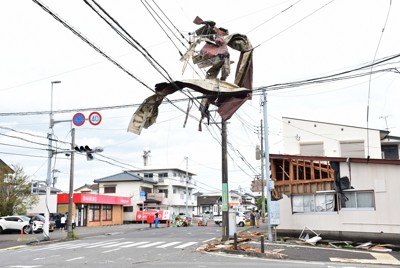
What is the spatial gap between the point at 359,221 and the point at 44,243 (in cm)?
1799

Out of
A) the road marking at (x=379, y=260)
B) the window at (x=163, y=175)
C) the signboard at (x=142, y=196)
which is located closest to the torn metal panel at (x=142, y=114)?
the road marking at (x=379, y=260)

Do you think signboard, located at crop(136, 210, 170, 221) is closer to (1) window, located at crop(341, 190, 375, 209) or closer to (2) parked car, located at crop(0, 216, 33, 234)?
(2) parked car, located at crop(0, 216, 33, 234)

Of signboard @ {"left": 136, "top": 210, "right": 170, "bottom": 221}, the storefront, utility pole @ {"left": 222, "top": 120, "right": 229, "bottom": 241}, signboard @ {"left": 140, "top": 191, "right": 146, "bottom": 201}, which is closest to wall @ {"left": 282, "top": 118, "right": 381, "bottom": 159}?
utility pole @ {"left": 222, "top": 120, "right": 229, "bottom": 241}

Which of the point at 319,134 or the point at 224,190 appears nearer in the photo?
the point at 224,190

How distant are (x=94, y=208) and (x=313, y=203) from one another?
33.5m

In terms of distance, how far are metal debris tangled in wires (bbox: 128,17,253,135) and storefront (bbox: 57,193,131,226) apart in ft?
107

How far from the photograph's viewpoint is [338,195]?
19.9 metres

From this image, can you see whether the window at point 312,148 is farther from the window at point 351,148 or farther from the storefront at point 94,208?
the storefront at point 94,208

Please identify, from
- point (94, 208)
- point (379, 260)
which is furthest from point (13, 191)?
point (379, 260)

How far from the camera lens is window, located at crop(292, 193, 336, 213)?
20.3 meters

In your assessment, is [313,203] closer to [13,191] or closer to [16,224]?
[16,224]

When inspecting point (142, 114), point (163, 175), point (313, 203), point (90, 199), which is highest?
point (163, 175)

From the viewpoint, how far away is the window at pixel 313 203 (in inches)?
799

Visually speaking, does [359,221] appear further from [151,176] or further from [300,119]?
[151,176]
